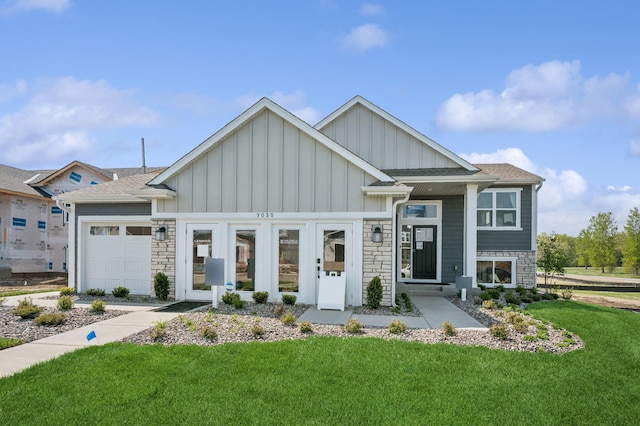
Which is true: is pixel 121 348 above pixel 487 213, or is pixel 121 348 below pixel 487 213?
below

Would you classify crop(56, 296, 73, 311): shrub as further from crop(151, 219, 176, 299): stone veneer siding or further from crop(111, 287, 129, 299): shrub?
crop(151, 219, 176, 299): stone veneer siding

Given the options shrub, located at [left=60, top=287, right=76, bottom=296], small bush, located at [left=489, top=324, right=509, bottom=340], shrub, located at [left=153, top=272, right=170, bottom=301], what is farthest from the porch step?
shrub, located at [left=60, top=287, right=76, bottom=296]

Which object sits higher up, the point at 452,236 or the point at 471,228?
the point at 471,228

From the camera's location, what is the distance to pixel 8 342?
19.8 feet

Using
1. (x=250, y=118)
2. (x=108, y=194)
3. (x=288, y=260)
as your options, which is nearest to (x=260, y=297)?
(x=288, y=260)

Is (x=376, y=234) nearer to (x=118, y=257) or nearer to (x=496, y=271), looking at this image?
(x=496, y=271)

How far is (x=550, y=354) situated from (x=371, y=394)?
10.7 ft

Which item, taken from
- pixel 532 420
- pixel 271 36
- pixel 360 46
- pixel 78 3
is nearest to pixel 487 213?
pixel 360 46

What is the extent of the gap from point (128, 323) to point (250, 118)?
5708mm

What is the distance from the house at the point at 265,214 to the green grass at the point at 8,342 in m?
4.31

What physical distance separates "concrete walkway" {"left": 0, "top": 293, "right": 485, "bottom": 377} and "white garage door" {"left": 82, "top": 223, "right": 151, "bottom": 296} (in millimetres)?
1535

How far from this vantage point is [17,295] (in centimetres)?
1173

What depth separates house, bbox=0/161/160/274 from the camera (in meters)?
18.9

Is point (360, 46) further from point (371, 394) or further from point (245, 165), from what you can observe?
point (371, 394)
